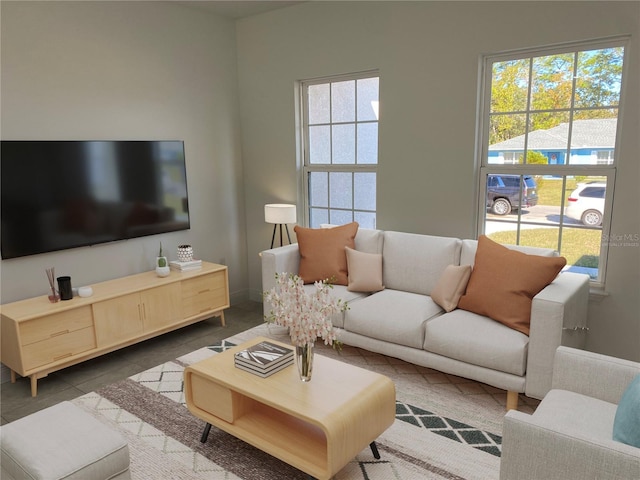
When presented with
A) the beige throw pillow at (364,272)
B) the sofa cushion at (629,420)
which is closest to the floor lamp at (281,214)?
the beige throw pillow at (364,272)

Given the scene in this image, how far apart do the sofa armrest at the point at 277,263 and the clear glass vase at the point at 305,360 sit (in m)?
1.48

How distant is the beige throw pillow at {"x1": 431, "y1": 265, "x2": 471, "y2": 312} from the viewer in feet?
10.7

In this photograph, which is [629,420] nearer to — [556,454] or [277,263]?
[556,454]

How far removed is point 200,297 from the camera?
4277 mm

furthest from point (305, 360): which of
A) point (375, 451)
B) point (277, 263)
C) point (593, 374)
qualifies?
point (277, 263)

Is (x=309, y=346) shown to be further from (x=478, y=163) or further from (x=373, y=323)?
(x=478, y=163)

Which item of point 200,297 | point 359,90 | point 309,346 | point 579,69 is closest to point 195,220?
point 200,297

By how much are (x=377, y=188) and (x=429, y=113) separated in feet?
2.56

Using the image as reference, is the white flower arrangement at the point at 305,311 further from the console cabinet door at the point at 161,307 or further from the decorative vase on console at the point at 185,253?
the decorative vase on console at the point at 185,253

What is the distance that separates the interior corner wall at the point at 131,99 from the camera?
346 centimetres

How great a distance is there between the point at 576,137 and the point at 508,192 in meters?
0.59

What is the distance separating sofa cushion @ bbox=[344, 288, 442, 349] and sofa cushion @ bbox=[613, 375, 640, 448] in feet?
4.58

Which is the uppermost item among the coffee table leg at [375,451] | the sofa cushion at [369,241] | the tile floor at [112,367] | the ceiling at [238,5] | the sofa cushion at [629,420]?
the ceiling at [238,5]

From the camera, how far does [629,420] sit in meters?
1.69
